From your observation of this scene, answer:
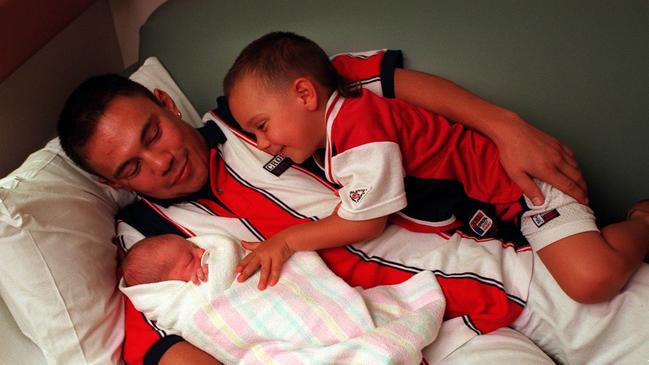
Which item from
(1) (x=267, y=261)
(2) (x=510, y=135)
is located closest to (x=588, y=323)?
(2) (x=510, y=135)

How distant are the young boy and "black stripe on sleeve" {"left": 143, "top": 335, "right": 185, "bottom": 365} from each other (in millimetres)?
166

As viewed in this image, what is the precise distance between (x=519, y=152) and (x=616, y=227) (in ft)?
0.73

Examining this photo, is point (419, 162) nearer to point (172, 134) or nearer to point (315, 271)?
point (315, 271)

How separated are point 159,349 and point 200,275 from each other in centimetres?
14

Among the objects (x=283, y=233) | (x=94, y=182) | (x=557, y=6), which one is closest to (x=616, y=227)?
(x=557, y=6)

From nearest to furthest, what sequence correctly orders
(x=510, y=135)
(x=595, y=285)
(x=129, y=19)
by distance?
(x=595, y=285) < (x=510, y=135) < (x=129, y=19)

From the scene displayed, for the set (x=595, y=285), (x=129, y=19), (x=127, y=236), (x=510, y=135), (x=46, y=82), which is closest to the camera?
(x=595, y=285)

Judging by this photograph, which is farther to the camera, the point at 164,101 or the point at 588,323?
the point at 164,101

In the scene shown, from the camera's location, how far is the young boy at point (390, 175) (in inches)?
34.5

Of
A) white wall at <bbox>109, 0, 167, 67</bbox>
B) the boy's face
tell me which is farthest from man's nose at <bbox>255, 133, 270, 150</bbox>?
white wall at <bbox>109, 0, 167, 67</bbox>

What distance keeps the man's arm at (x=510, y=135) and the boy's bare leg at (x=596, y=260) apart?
0.28 ft

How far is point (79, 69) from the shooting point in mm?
1383

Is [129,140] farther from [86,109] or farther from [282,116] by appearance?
[282,116]

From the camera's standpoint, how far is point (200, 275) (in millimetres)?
939
